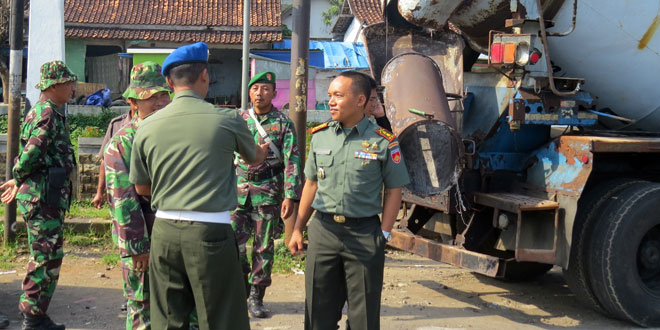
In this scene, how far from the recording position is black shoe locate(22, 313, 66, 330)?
4422 mm

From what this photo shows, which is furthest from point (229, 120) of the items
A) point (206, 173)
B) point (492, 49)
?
point (492, 49)

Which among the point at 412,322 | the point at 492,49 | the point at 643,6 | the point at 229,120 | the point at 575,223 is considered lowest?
the point at 412,322

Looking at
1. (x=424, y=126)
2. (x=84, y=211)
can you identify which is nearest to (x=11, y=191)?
(x=424, y=126)

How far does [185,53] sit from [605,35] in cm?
366

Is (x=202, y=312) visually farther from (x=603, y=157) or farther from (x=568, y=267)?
(x=603, y=157)

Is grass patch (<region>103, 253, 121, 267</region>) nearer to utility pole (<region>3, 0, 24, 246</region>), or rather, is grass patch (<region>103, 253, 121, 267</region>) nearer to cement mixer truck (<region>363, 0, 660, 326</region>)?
utility pole (<region>3, 0, 24, 246</region>)

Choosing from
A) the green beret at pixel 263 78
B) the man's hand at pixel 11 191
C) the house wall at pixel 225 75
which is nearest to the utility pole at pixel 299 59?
the green beret at pixel 263 78

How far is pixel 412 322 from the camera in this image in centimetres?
494

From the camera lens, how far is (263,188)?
16.0 feet

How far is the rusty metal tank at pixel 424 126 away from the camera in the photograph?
471 centimetres

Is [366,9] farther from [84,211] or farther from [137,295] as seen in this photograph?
[137,295]

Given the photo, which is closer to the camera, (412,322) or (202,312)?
(202,312)

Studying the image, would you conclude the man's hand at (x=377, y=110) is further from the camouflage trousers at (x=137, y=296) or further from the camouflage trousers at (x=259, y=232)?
the camouflage trousers at (x=137, y=296)

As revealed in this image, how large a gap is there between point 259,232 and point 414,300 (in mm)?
1463
